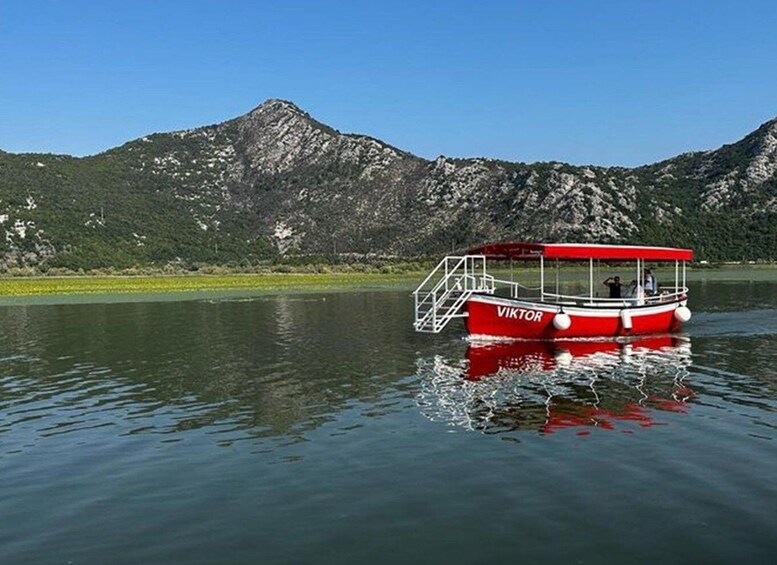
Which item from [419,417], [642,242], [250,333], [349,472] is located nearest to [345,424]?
[419,417]

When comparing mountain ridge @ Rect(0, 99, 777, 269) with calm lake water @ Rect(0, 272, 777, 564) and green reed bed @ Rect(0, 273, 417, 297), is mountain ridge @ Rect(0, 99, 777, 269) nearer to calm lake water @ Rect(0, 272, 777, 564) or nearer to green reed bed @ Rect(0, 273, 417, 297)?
green reed bed @ Rect(0, 273, 417, 297)

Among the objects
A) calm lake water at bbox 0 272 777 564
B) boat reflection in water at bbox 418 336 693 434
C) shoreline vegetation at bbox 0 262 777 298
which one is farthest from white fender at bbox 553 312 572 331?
shoreline vegetation at bbox 0 262 777 298

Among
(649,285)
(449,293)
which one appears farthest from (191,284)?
(649,285)

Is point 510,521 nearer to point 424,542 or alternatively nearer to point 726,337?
point 424,542

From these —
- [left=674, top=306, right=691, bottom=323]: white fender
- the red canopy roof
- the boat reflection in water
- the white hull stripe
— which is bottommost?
the boat reflection in water

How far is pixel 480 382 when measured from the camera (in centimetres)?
2708

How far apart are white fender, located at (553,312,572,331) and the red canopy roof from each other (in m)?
3.25

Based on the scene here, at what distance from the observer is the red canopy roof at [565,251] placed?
128 ft

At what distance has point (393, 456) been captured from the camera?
17.3 meters

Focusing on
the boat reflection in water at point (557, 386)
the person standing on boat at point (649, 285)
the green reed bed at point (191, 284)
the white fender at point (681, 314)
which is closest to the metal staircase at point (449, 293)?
the boat reflection in water at point (557, 386)

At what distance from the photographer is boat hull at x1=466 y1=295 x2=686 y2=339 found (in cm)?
3891

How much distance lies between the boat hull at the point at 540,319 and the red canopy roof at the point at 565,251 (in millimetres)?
2697

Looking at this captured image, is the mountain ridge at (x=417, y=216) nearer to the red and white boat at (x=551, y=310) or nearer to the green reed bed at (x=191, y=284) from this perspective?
the green reed bed at (x=191, y=284)

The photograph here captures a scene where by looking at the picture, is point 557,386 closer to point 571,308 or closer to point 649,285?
point 571,308
